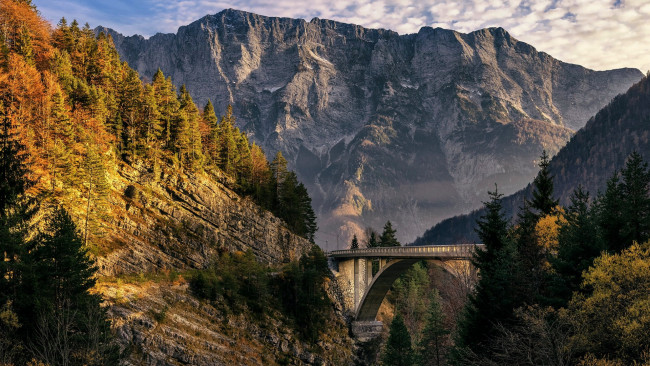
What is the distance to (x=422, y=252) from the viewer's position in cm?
6062

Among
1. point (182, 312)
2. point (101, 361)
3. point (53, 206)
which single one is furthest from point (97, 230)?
point (101, 361)

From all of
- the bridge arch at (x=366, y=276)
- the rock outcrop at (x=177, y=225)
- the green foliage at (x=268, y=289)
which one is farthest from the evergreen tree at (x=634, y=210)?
the rock outcrop at (x=177, y=225)

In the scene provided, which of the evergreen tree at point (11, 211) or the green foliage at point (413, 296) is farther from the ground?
the evergreen tree at point (11, 211)

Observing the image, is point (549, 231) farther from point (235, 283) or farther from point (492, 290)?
point (235, 283)

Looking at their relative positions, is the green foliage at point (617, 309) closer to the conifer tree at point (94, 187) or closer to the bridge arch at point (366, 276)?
the conifer tree at point (94, 187)

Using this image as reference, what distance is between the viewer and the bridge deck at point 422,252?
1981 inches

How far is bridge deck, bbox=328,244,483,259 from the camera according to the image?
50.3 m

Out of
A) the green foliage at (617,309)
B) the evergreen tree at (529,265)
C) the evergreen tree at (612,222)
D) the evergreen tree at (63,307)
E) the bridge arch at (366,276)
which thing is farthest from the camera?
the bridge arch at (366,276)

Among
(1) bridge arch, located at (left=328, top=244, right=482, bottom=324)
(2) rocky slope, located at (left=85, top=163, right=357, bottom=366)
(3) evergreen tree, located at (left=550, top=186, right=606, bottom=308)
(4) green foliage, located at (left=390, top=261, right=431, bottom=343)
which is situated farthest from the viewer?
(4) green foliage, located at (left=390, top=261, right=431, bottom=343)

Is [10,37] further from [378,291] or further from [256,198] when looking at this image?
[378,291]

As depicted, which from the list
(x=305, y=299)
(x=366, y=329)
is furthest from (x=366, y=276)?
(x=305, y=299)

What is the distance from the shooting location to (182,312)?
50.0 metres

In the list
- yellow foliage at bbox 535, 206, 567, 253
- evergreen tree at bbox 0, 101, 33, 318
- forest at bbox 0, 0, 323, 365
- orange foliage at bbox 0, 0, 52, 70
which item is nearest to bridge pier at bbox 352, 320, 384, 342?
forest at bbox 0, 0, 323, 365

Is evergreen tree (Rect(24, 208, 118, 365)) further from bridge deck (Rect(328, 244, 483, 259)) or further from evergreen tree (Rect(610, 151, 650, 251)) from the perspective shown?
evergreen tree (Rect(610, 151, 650, 251))
